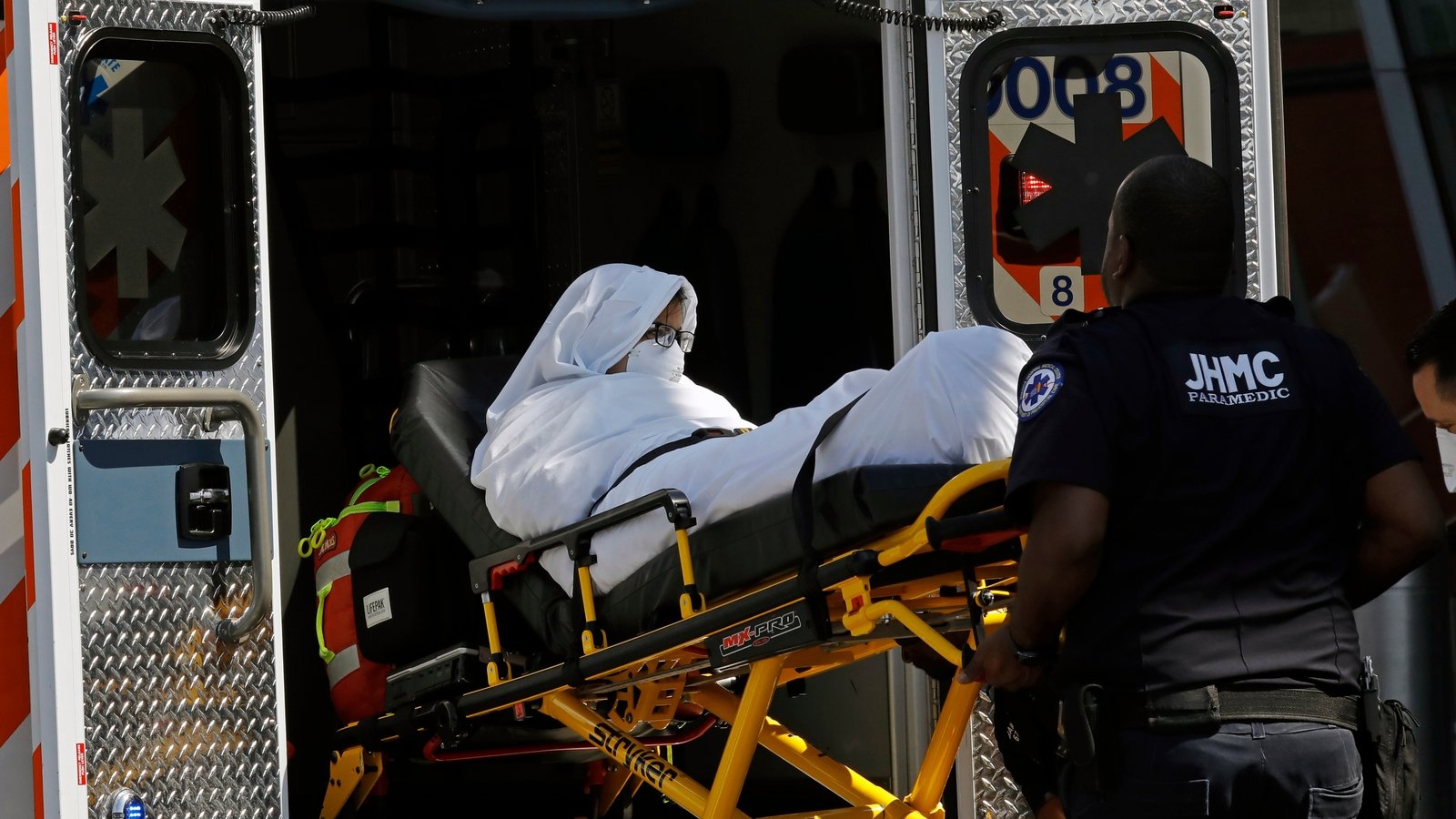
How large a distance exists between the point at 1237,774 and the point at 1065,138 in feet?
6.39

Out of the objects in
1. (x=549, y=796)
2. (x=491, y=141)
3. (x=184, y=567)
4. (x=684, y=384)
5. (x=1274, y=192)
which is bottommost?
(x=549, y=796)

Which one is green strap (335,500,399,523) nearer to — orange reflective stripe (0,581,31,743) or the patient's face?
the patient's face

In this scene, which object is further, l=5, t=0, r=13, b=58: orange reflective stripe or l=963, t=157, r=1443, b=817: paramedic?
l=5, t=0, r=13, b=58: orange reflective stripe

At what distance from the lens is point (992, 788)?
3789 millimetres

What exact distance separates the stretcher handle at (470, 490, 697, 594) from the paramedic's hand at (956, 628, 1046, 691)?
85 cm

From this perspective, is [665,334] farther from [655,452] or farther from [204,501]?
[204,501]

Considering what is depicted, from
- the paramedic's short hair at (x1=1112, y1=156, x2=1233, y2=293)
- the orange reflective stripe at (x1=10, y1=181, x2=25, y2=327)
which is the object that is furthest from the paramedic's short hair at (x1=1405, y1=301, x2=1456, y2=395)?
the orange reflective stripe at (x1=10, y1=181, x2=25, y2=327)

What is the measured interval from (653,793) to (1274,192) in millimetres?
2427

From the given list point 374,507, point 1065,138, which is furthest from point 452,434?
point 1065,138

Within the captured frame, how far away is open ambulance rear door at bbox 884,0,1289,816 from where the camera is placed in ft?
12.5

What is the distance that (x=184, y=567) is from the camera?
3.64m

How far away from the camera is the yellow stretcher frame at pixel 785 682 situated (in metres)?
2.83

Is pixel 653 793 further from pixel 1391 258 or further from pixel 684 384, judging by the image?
pixel 1391 258

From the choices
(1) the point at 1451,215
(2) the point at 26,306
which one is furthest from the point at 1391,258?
(2) the point at 26,306
